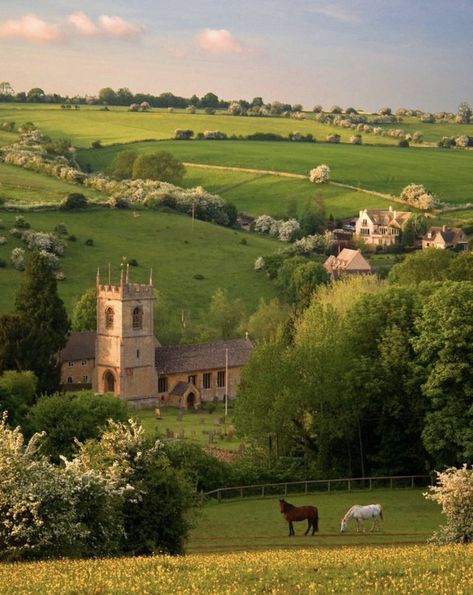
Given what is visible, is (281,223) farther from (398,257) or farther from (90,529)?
(90,529)

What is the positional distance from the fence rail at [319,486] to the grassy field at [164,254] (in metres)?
57.2

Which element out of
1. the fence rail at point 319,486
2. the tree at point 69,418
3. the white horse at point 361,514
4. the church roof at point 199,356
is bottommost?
the church roof at point 199,356

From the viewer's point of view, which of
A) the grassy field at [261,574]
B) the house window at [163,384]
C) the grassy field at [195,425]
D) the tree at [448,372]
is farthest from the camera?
the house window at [163,384]

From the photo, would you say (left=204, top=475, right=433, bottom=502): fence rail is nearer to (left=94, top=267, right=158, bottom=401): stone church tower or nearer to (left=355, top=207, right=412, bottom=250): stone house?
(left=94, top=267, right=158, bottom=401): stone church tower

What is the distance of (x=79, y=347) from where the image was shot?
336 ft

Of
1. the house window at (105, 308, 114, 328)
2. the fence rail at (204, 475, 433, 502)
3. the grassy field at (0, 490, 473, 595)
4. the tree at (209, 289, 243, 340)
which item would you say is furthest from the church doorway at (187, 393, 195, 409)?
the grassy field at (0, 490, 473, 595)

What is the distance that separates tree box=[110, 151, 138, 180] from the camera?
629ft

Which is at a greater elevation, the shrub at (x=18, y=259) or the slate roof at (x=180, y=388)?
the shrub at (x=18, y=259)

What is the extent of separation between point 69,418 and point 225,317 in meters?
58.0

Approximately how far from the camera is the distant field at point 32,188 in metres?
157

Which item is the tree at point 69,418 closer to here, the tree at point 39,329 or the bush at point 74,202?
the tree at point 39,329

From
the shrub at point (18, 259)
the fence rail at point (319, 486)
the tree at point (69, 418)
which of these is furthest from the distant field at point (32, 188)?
the fence rail at point (319, 486)

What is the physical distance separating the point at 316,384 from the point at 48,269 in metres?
33.4

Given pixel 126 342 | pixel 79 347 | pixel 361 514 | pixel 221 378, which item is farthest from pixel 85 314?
pixel 361 514
